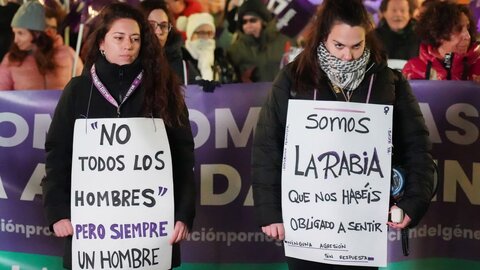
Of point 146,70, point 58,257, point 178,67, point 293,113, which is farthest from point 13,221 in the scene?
point 293,113

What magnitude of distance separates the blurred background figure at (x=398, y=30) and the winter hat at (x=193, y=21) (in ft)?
3.62

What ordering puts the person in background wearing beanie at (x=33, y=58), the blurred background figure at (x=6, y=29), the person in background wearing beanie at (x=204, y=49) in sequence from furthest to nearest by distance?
1. the person in background wearing beanie at (x=204, y=49)
2. the blurred background figure at (x=6, y=29)
3. the person in background wearing beanie at (x=33, y=58)

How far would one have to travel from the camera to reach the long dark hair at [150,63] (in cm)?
330

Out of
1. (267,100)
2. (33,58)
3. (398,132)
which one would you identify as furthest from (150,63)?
(33,58)

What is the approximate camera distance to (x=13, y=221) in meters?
4.45

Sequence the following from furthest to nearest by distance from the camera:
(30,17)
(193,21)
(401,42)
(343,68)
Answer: (193,21) → (401,42) → (30,17) → (343,68)

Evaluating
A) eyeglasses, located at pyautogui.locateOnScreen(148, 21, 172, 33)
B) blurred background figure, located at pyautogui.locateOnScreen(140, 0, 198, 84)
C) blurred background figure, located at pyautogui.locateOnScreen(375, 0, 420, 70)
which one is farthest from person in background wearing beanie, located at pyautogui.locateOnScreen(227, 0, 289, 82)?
eyeglasses, located at pyautogui.locateOnScreen(148, 21, 172, 33)

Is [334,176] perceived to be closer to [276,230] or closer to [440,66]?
[276,230]

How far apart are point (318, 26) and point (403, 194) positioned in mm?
727

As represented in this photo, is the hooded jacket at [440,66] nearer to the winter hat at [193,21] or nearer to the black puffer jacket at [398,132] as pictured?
the black puffer jacket at [398,132]

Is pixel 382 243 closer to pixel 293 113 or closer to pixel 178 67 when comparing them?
pixel 293 113

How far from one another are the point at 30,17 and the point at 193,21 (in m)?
1.15

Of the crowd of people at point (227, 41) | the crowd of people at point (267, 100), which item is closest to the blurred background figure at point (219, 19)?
the crowd of people at point (227, 41)

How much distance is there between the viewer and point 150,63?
333cm
